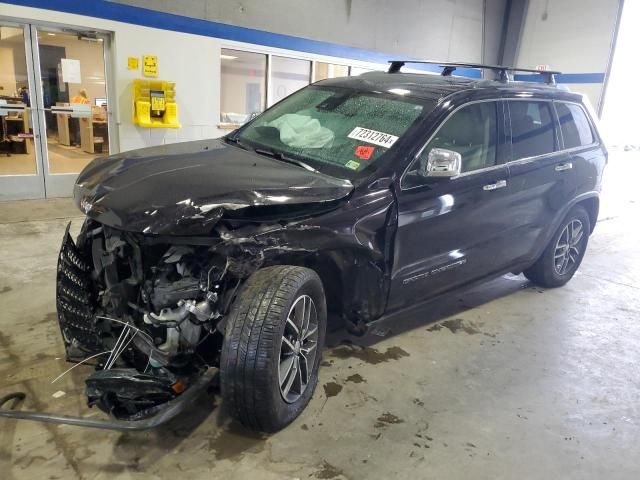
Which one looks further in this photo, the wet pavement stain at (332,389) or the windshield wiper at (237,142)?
the windshield wiper at (237,142)

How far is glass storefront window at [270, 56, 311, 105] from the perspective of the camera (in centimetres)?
828

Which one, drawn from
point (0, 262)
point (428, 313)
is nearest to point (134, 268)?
point (428, 313)

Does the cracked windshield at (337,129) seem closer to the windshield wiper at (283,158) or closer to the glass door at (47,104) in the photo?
the windshield wiper at (283,158)

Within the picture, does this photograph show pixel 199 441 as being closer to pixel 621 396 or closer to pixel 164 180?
pixel 164 180

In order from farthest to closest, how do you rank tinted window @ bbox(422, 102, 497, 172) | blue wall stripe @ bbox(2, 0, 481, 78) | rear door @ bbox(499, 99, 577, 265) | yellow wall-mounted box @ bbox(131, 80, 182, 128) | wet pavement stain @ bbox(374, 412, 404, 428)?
yellow wall-mounted box @ bbox(131, 80, 182, 128), blue wall stripe @ bbox(2, 0, 481, 78), rear door @ bbox(499, 99, 577, 265), tinted window @ bbox(422, 102, 497, 172), wet pavement stain @ bbox(374, 412, 404, 428)

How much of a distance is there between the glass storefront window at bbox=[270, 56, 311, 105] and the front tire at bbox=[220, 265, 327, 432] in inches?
257

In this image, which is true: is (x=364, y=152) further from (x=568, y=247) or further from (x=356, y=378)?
(x=568, y=247)

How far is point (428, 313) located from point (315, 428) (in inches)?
65.1

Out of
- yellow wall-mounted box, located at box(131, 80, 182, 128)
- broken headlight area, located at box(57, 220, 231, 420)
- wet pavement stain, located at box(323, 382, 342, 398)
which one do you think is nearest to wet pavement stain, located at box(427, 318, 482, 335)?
wet pavement stain, located at box(323, 382, 342, 398)

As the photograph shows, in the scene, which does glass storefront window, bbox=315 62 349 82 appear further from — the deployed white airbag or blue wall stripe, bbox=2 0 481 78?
the deployed white airbag

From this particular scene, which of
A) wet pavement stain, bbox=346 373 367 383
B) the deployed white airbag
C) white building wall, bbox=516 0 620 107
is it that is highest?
white building wall, bbox=516 0 620 107

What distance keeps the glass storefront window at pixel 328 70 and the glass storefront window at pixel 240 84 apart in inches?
41.5

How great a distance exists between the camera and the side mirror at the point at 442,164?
106 inches

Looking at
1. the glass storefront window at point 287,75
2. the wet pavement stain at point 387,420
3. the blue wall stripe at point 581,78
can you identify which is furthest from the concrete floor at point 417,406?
the blue wall stripe at point 581,78
